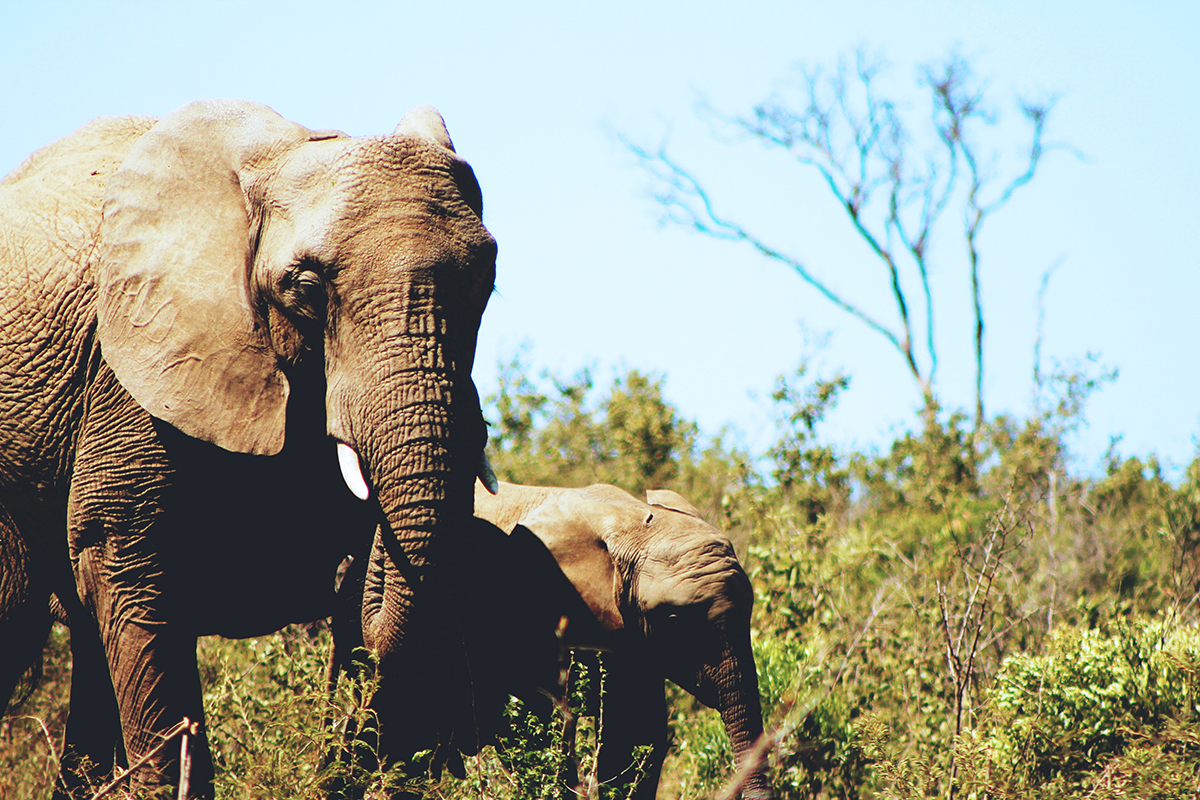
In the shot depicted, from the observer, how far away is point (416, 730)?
166 inches

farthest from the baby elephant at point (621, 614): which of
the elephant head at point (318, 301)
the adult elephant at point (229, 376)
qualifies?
the elephant head at point (318, 301)

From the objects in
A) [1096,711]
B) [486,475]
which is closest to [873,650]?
[1096,711]

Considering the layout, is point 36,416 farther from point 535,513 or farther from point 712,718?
point 712,718

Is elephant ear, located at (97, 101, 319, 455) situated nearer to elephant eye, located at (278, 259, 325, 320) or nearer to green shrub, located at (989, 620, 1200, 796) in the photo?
elephant eye, located at (278, 259, 325, 320)

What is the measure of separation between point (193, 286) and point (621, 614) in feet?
6.50

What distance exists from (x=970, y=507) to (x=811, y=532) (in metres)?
2.91

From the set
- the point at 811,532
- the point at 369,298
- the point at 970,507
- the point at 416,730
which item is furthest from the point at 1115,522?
the point at 369,298

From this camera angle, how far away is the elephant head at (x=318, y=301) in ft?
11.4

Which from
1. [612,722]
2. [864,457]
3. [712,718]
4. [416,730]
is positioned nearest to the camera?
[416,730]

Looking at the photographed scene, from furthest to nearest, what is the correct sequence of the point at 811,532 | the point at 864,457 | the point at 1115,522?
the point at 864,457
the point at 1115,522
the point at 811,532

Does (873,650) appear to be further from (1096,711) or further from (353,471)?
(353,471)

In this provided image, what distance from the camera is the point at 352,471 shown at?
3.54 metres

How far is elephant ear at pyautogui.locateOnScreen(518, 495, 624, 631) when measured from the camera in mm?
4891

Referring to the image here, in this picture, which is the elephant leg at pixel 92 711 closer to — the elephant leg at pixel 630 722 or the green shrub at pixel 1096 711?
the elephant leg at pixel 630 722
